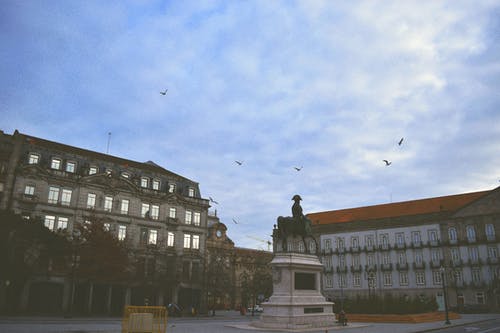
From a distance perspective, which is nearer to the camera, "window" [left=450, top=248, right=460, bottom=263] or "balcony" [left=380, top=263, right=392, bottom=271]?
"window" [left=450, top=248, right=460, bottom=263]

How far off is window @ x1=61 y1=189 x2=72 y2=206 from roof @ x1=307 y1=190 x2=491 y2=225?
46060 mm

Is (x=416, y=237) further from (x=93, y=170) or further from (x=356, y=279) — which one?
(x=93, y=170)

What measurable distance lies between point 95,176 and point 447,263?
52402mm

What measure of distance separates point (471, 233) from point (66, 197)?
56873 millimetres

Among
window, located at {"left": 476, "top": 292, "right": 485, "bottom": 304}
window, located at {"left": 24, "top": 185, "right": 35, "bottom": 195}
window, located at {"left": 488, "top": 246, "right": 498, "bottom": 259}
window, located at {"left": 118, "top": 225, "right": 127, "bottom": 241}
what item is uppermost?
window, located at {"left": 24, "top": 185, "right": 35, "bottom": 195}

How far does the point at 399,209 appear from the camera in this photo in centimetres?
7144

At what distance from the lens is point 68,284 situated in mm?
45562

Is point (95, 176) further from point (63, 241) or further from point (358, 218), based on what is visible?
point (358, 218)

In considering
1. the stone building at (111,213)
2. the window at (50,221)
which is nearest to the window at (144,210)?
the stone building at (111,213)

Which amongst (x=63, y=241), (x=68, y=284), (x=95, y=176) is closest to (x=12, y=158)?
(x=95, y=176)

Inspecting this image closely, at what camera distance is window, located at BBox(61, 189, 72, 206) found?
157ft

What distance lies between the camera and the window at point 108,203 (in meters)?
50.7

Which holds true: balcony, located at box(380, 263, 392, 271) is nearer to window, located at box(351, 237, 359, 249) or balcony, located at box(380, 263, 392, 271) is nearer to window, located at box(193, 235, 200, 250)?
window, located at box(351, 237, 359, 249)

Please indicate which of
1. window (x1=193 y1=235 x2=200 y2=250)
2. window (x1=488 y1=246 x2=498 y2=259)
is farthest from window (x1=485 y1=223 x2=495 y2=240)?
window (x1=193 y1=235 x2=200 y2=250)
